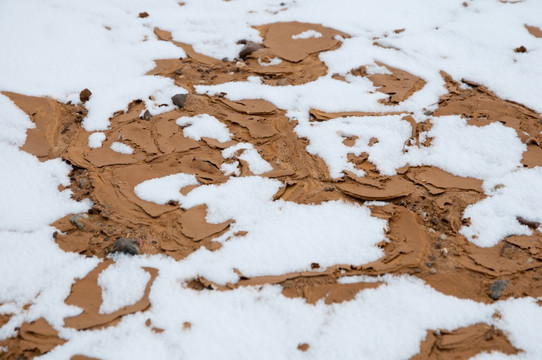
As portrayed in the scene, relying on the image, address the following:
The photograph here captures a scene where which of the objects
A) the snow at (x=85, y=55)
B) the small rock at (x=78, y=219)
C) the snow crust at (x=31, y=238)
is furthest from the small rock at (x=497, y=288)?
the snow at (x=85, y=55)

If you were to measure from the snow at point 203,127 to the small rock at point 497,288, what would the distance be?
1.80 meters

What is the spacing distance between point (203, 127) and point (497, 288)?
6.70ft

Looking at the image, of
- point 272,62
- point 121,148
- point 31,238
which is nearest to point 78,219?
point 31,238

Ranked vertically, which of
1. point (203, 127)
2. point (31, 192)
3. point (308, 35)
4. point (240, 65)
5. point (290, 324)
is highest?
point (308, 35)

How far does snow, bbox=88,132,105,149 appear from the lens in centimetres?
281

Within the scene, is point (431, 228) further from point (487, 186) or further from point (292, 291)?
point (292, 291)

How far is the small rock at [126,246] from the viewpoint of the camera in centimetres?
216

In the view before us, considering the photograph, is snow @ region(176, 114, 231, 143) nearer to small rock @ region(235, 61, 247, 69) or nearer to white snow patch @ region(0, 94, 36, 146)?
small rock @ region(235, 61, 247, 69)

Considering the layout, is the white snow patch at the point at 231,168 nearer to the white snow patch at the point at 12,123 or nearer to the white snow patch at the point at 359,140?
the white snow patch at the point at 359,140

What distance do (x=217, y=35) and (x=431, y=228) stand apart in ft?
8.77

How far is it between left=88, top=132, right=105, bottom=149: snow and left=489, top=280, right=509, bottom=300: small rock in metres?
2.48

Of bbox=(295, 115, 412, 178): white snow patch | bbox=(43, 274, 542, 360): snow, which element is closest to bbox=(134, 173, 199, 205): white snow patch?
bbox=(43, 274, 542, 360): snow

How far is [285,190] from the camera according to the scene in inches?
100

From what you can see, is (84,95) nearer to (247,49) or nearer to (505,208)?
(247,49)
